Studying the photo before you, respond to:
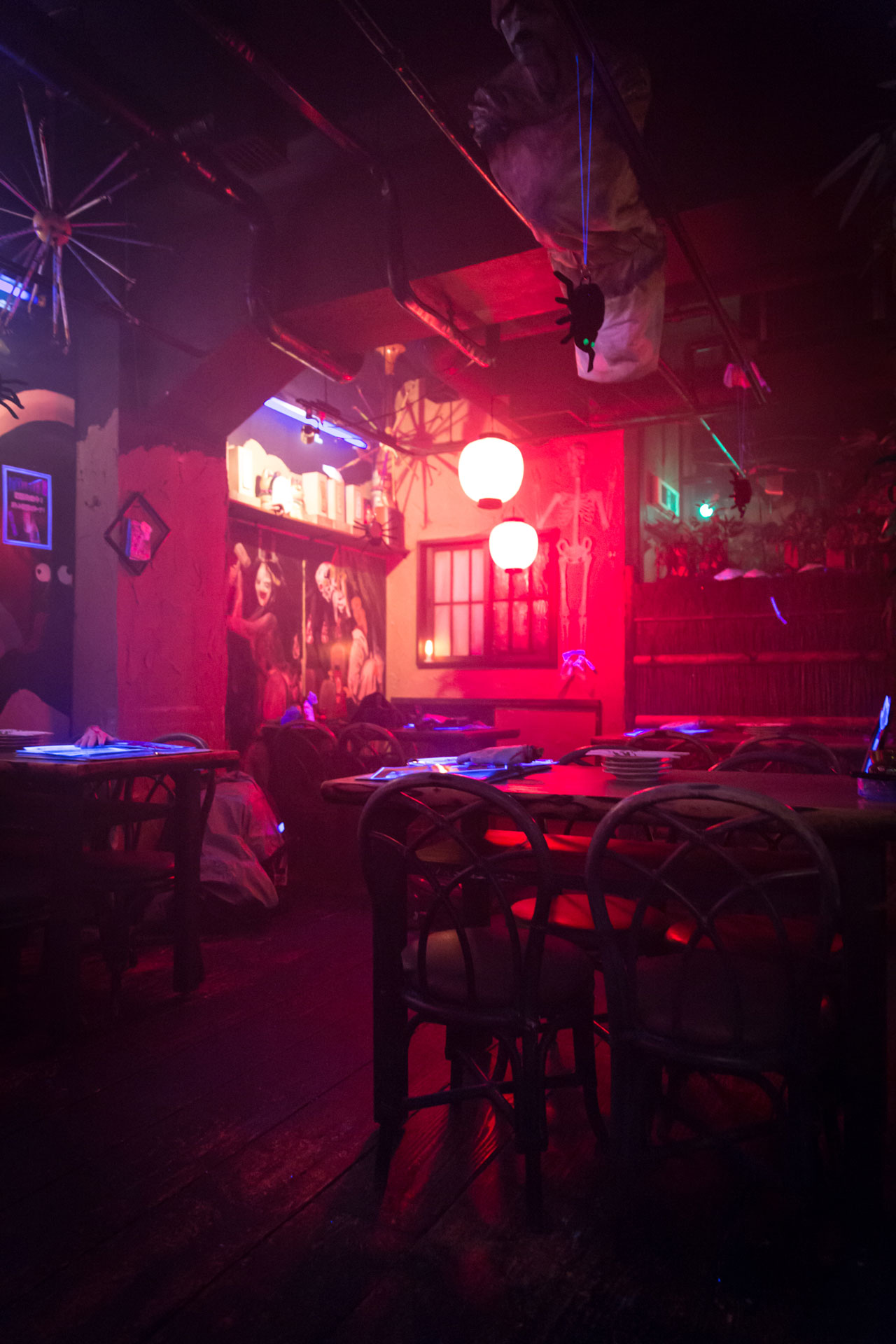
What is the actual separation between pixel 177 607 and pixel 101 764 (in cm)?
199

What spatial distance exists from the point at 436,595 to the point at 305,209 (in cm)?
430

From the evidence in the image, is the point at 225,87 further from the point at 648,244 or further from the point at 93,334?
the point at 648,244

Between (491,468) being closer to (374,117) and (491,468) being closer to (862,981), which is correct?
(374,117)

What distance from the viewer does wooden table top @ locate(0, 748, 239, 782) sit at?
110 inches

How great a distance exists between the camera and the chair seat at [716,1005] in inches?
61.2

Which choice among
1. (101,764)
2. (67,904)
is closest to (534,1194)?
(67,904)

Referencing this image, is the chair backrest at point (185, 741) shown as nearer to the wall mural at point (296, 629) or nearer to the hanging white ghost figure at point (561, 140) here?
the wall mural at point (296, 629)

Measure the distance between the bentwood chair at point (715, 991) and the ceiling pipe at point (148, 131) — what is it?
3426mm

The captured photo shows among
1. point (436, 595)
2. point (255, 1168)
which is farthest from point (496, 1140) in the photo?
point (436, 595)

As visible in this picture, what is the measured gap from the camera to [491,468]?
5.07 m

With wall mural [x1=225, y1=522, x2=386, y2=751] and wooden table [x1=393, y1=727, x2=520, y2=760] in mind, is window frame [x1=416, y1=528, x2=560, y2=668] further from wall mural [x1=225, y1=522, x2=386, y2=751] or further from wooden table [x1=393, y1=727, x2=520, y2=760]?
wooden table [x1=393, y1=727, x2=520, y2=760]

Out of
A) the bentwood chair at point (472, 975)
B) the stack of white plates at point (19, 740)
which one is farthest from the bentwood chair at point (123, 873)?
the bentwood chair at point (472, 975)

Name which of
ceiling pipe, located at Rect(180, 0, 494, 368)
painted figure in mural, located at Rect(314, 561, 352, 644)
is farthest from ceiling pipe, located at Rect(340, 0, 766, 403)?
painted figure in mural, located at Rect(314, 561, 352, 644)

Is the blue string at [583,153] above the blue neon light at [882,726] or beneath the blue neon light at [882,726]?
above
